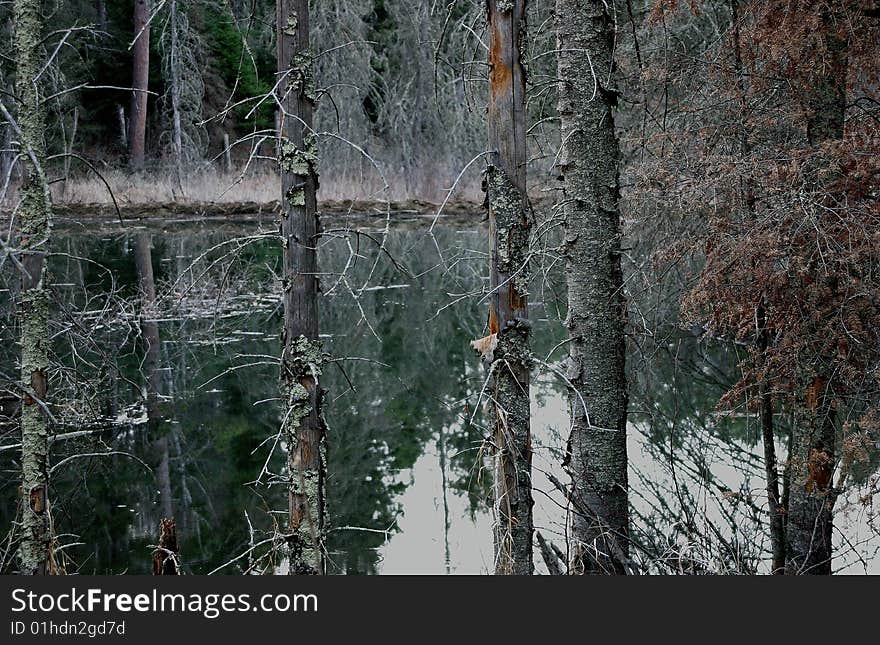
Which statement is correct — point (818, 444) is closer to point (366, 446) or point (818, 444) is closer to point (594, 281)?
point (594, 281)

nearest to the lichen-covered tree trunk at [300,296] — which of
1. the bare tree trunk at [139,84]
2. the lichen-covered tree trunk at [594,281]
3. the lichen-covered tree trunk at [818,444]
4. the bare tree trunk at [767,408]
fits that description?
the lichen-covered tree trunk at [594,281]

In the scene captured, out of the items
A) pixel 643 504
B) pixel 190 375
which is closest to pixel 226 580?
pixel 643 504

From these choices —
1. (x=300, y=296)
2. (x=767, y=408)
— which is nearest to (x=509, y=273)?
(x=300, y=296)

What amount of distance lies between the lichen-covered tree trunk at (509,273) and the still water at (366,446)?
0.20 metres

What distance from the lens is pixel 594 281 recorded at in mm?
5375

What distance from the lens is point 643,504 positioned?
7.78 m

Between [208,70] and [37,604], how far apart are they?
111 feet

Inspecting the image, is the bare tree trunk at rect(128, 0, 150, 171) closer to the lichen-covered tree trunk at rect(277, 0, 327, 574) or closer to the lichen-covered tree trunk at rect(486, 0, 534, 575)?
the lichen-covered tree trunk at rect(277, 0, 327, 574)

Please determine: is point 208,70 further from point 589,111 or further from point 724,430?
point 589,111

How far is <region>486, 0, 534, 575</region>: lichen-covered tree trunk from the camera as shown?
4691 mm

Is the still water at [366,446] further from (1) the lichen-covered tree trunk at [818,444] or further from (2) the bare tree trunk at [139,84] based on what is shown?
(2) the bare tree trunk at [139,84]

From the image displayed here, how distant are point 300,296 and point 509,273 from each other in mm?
1091

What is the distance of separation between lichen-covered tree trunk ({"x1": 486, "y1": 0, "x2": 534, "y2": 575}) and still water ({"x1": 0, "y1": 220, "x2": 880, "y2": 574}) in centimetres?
20

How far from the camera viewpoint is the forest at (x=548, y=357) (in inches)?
191
